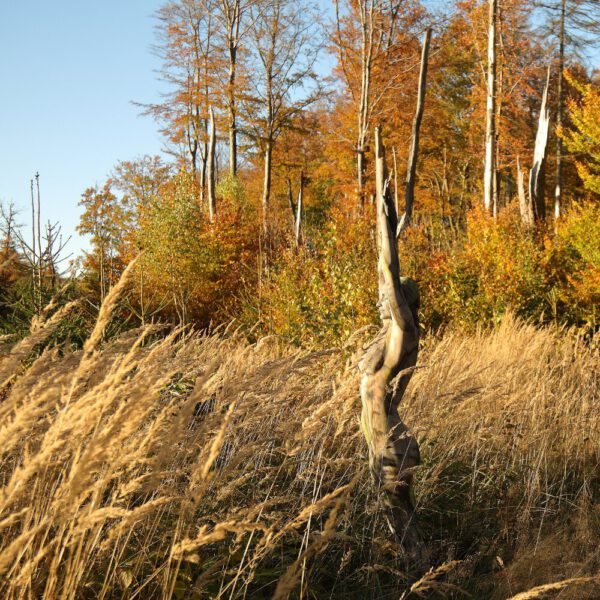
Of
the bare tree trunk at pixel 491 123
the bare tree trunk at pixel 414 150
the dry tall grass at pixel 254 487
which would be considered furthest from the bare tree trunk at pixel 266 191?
the dry tall grass at pixel 254 487

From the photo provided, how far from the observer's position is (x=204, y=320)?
13617 millimetres

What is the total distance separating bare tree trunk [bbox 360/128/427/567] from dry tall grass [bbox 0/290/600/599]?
114 mm

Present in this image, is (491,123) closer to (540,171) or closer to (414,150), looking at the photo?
(540,171)

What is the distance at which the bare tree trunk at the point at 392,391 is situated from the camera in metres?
3.03

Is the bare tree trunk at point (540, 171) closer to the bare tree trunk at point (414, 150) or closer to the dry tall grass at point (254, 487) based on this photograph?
the bare tree trunk at point (414, 150)

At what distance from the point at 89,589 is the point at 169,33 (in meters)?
26.9

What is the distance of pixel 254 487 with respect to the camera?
3.28 meters

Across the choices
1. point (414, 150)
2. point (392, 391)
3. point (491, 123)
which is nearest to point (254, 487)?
point (392, 391)

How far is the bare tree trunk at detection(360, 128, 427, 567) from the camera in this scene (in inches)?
119

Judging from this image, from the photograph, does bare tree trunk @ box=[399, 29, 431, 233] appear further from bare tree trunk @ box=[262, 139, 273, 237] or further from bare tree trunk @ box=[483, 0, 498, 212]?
bare tree trunk @ box=[262, 139, 273, 237]

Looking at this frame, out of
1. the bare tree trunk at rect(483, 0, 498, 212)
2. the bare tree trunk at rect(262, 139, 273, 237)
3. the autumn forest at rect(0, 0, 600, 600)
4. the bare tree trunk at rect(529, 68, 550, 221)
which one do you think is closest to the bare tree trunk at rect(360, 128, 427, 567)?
the autumn forest at rect(0, 0, 600, 600)

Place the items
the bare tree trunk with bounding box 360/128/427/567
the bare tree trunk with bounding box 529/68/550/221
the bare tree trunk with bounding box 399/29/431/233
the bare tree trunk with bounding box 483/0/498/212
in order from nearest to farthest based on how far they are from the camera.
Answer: the bare tree trunk with bounding box 360/128/427/567 → the bare tree trunk with bounding box 399/29/431/233 → the bare tree trunk with bounding box 529/68/550/221 → the bare tree trunk with bounding box 483/0/498/212

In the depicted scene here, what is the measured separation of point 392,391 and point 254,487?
0.85 meters

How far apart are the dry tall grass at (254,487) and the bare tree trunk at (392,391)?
0.37ft
